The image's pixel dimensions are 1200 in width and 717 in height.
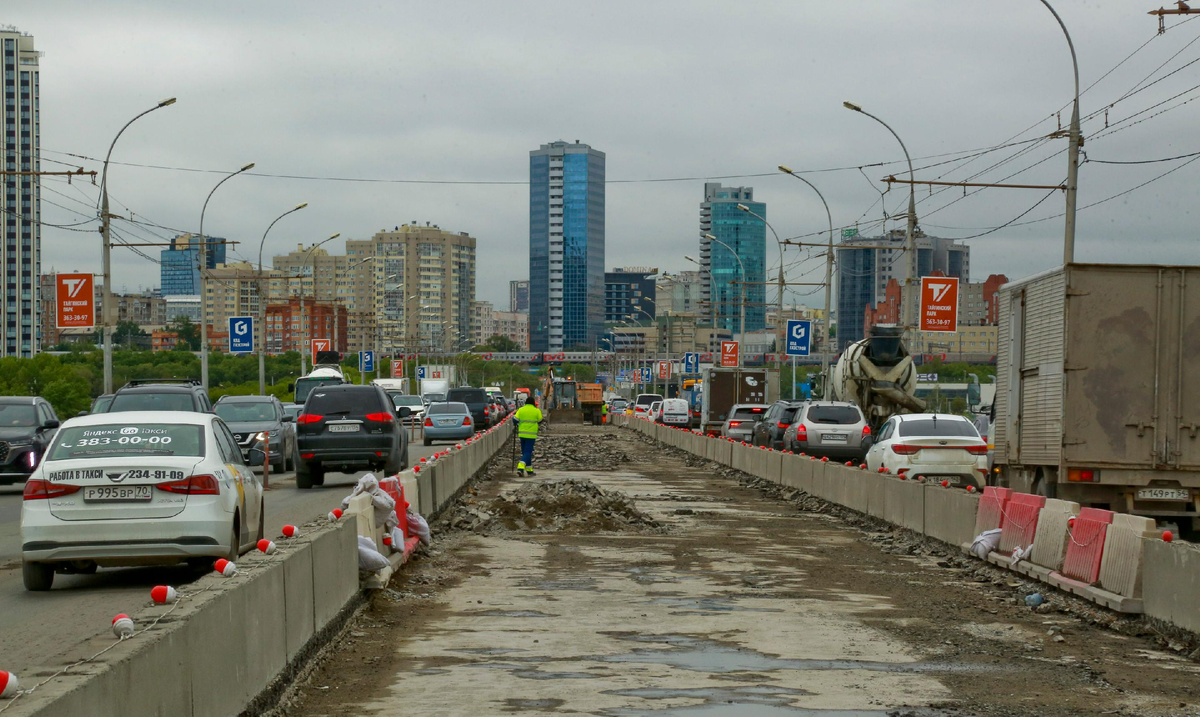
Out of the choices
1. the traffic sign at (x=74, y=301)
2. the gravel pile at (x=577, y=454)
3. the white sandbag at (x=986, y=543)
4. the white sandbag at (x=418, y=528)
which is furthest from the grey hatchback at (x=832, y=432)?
the traffic sign at (x=74, y=301)

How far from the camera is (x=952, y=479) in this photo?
24109 mm

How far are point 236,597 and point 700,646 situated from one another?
147 inches

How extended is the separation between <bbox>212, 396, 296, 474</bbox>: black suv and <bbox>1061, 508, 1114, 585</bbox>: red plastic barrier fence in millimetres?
19724

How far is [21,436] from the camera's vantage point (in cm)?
2334

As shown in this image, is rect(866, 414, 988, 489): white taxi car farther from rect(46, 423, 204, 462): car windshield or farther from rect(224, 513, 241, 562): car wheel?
rect(46, 423, 204, 462): car windshield

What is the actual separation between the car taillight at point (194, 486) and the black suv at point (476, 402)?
46.8 meters

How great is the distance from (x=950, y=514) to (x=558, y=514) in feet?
18.7

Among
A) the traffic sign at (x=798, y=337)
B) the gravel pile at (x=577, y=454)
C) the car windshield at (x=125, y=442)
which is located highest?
the traffic sign at (x=798, y=337)

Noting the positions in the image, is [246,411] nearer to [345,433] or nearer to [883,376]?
[345,433]

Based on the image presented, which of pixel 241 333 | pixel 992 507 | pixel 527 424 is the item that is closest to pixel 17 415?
pixel 527 424

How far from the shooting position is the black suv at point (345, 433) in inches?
1023

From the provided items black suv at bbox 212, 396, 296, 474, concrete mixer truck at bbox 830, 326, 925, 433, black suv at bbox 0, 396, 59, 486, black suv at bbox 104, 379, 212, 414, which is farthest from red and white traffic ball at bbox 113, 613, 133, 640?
concrete mixer truck at bbox 830, 326, 925, 433

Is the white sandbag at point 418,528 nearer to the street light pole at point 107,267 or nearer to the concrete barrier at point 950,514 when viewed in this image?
the concrete barrier at point 950,514

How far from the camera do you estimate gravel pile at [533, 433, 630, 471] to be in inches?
1574
